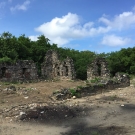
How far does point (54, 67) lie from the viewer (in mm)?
28438

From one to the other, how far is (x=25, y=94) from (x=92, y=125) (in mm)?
6951

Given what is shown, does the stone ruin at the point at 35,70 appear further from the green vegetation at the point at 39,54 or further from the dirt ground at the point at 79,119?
the dirt ground at the point at 79,119

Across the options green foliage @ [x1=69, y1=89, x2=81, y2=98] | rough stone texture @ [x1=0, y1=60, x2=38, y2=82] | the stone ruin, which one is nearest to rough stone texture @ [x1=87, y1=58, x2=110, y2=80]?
the stone ruin

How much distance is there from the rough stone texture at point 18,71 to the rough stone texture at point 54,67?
2589 millimetres

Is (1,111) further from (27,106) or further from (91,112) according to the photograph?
(91,112)

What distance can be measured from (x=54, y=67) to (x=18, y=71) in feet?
17.5

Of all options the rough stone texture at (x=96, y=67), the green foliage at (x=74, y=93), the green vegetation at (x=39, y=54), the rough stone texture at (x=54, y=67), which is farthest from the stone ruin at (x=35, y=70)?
the green foliage at (x=74, y=93)

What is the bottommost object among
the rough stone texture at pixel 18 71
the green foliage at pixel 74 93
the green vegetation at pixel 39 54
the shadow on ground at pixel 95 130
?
the shadow on ground at pixel 95 130

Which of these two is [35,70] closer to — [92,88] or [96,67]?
[96,67]

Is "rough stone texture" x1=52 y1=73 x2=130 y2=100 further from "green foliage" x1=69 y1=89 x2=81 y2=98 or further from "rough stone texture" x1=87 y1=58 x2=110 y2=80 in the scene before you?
"rough stone texture" x1=87 y1=58 x2=110 y2=80

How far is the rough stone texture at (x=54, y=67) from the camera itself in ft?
88.3

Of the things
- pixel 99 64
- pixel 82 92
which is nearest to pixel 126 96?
pixel 82 92

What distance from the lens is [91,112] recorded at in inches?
428

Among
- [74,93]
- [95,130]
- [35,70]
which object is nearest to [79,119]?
[95,130]
